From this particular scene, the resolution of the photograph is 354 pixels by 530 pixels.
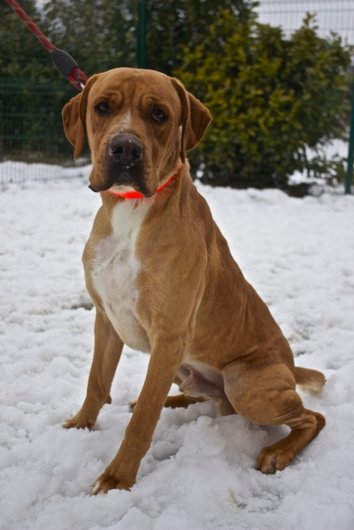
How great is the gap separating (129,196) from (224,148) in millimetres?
6694

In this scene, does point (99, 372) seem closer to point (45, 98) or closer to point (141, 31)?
point (45, 98)

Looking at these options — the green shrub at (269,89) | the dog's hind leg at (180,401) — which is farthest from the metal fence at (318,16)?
the dog's hind leg at (180,401)

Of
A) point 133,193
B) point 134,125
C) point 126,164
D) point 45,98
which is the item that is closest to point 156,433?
point 133,193

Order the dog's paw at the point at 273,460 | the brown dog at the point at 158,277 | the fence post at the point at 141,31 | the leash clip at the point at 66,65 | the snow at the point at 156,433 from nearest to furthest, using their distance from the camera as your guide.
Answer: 1. the snow at the point at 156,433
2. the brown dog at the point at 158,277
3. the dog's paw at the point at 273,460
4. the leash clip at the point at 66,65
5. the fence post at the point at 141,31

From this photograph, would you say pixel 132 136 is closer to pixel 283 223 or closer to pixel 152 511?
pixel 152 511

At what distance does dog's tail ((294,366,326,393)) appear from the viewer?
2.86 m

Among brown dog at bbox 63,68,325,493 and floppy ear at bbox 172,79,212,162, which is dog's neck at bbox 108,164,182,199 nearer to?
brown dog at bbox 63,68,325,493

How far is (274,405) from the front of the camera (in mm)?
2480

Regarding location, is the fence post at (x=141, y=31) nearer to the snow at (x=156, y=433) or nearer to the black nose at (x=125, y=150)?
the snow at (x=156, y=433)

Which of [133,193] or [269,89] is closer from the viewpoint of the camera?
[133,193]

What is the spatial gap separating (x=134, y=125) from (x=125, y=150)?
14cm

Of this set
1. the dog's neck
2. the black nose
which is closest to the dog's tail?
the dog's neck

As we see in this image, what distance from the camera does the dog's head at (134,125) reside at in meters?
2.21

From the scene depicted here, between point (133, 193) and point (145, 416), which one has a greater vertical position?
point (133, 193)
